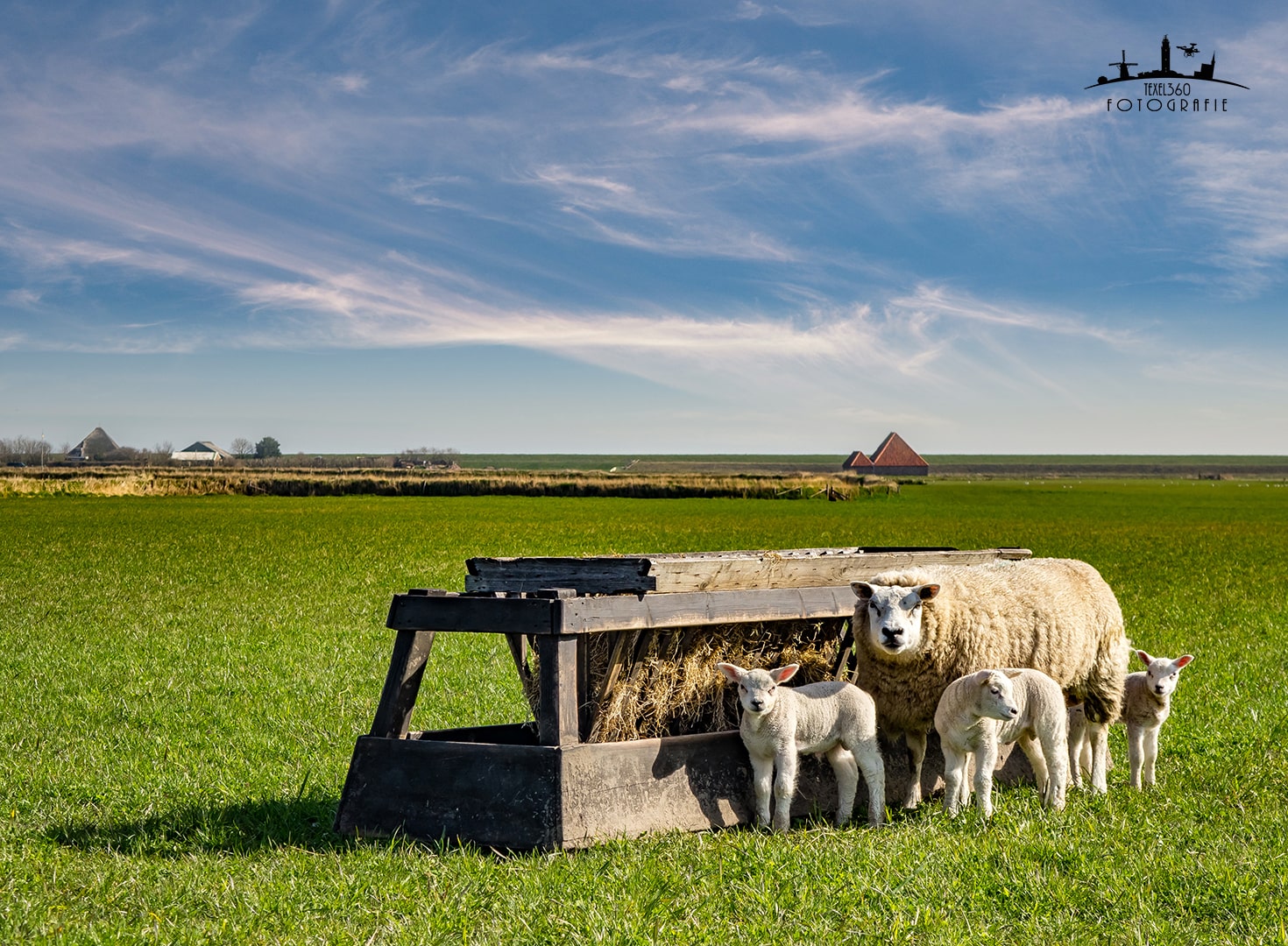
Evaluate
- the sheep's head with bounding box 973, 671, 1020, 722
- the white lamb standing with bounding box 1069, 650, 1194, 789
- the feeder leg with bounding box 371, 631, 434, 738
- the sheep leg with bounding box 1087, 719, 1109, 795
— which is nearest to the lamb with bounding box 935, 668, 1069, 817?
the sheep's head with bounding box 973, 671, 1020, 722

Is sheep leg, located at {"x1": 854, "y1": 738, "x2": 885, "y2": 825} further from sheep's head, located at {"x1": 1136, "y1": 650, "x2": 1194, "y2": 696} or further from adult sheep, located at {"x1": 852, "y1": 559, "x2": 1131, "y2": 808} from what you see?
sheep's head, located at {"x1": 1136, "y1": 650, "x2": 1194, "y2": 696}

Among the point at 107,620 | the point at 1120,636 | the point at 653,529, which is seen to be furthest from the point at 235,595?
the point at 653,529

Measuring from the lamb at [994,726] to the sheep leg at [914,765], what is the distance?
0.40 m

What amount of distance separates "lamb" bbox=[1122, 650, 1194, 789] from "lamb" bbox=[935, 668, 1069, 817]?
113 centimetres

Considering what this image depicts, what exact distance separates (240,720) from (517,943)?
6868mm

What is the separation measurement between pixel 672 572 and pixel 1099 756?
3896mm

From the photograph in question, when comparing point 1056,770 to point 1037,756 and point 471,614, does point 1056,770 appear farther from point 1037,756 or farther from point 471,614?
point 471,614

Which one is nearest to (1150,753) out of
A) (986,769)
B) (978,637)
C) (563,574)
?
(978,637)

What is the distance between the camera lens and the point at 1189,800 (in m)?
7.71

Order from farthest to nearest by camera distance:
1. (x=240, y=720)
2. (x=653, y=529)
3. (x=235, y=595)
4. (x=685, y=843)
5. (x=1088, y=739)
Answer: (x=653, y=529) < (x=235, y=595) < (x=240, y=720) < (x=1088, y=739) < (x=685, y=843)

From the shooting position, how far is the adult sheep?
7559 millimetres

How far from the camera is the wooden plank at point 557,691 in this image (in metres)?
6.62

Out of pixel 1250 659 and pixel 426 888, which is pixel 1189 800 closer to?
pixel 426 888

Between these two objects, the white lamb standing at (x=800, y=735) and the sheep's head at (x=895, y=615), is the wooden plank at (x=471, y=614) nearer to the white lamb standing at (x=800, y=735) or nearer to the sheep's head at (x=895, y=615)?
the white lamb standing at (x=800, y=735)
